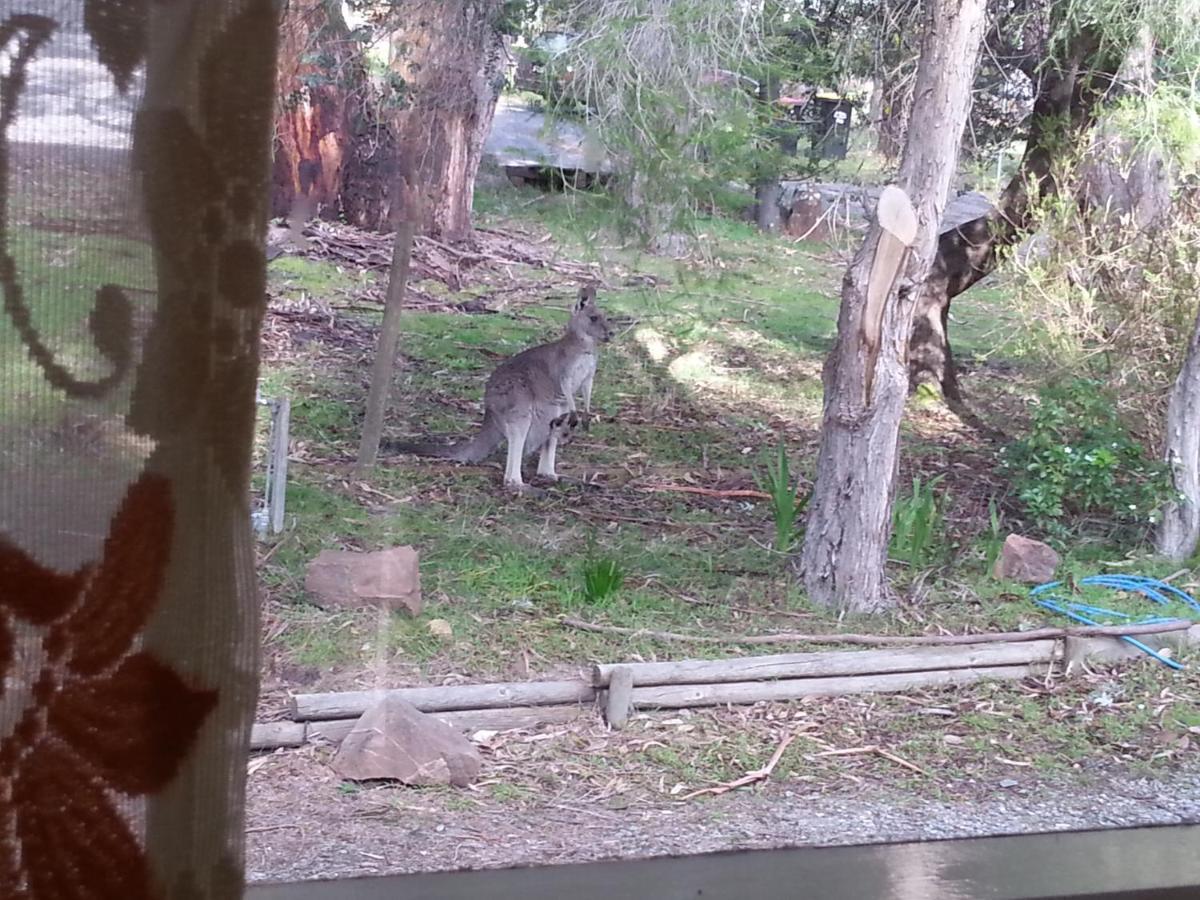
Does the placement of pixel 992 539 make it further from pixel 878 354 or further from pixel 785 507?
pixel 878 354

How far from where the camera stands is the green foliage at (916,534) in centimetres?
462

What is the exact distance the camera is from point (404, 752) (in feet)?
9.95

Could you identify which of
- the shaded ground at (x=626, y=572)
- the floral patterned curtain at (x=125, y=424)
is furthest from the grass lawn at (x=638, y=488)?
the floral patterned curtain at (x=125, y=424)

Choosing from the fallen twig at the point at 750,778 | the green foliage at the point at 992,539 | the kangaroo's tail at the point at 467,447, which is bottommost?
the fallen twig at the point at 750,778

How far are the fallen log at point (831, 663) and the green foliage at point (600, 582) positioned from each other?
50 cm

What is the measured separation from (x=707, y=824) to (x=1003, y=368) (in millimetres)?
4672

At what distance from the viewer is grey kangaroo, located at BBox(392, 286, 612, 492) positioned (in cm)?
535

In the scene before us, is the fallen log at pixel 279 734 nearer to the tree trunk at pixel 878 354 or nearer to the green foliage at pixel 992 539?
the tree trunk at pixel 878 354

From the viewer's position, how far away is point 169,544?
2.62 feet

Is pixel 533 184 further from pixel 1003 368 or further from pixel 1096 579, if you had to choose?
pixel 1003 368

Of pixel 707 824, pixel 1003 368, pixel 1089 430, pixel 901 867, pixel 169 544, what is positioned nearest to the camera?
pixel 169 544

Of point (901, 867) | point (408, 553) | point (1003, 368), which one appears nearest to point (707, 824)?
point (901, 867)

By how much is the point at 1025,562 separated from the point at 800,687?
1.39 meters

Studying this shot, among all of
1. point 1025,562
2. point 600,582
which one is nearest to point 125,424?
point 600,582
